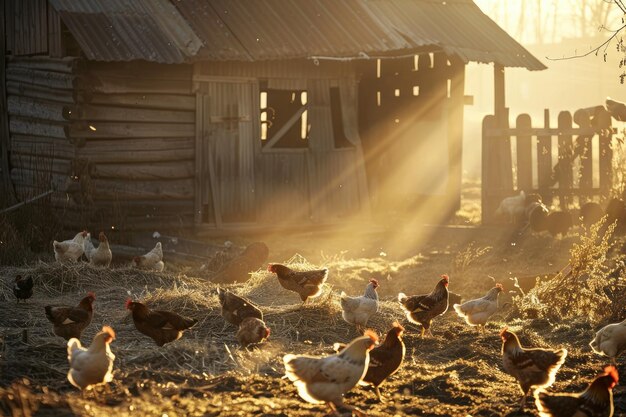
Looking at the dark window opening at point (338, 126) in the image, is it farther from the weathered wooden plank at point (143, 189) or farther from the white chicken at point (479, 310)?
the white chicken at point (479, 310)

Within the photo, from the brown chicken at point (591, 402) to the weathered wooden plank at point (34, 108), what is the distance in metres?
11.7

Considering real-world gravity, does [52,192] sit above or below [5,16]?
below

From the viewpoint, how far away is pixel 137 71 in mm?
16938

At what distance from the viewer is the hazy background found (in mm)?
70375

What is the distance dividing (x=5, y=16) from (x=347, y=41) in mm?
6391

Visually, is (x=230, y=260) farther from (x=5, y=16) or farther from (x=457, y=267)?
(x=5, y=16)

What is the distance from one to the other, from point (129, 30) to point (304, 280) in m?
7.35

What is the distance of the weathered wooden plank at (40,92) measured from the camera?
54.0ft

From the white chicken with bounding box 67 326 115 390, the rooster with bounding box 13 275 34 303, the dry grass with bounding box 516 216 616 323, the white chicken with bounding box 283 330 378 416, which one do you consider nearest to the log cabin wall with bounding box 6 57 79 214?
the rooster with bounding box 13 275 34 303

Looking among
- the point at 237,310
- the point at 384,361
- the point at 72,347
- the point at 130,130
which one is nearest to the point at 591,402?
the point at 384,361

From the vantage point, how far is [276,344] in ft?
31.9

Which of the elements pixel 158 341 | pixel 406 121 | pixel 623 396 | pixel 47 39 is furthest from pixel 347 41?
pixel 623 396

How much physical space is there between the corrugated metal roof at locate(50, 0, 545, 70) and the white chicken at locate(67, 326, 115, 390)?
28.9ft

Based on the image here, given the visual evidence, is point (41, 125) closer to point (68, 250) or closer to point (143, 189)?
point (143, 189)
